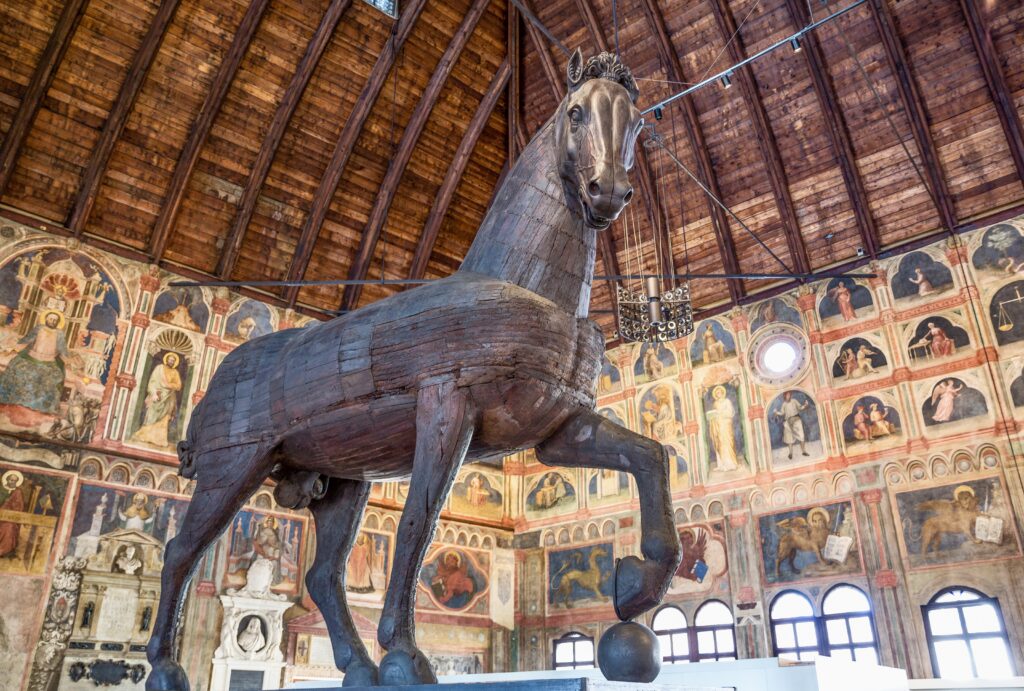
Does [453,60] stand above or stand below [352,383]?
above

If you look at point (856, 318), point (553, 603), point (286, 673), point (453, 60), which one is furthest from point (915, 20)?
→ point (286, 673)

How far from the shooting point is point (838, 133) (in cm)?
1560

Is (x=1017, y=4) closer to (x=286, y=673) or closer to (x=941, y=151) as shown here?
(x=941, y=151)

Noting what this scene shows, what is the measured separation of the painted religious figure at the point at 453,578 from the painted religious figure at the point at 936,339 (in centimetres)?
1083

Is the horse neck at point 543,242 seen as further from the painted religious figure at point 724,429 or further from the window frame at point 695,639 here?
the painted religious figure at point 724,429

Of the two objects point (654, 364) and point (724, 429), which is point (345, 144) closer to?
point (654, 364)

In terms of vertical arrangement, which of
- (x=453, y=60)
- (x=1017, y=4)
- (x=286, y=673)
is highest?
(x=453, y=60)

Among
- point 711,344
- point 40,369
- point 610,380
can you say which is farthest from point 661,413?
point 40,369

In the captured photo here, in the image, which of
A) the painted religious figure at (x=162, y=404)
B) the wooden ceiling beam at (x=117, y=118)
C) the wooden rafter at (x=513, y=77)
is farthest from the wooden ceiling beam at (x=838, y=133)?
the painted religious figure at (x=162, y=404)

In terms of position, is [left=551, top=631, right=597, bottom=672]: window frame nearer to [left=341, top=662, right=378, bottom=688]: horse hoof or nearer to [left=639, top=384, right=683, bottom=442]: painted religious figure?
[left=639, top=384, right=683, bottom=442]: painted religious figure

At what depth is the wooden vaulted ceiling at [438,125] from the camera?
14180 mm

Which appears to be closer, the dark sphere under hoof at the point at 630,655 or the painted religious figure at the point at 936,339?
the dark sphere under hoof at the point at 630,655

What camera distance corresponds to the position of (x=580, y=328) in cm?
361

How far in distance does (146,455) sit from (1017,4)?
18499 mm
